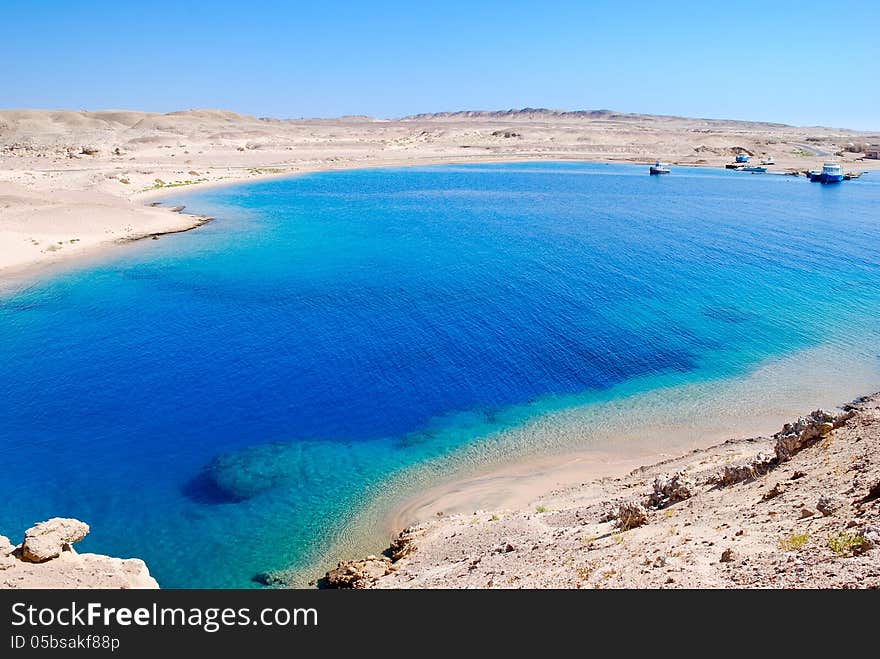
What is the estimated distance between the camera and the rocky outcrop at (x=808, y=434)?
1644 centimetres

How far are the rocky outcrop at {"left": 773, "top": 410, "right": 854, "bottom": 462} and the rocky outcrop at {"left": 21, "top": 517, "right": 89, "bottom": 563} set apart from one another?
679 inches

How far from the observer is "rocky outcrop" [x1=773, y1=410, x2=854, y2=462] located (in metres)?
16.4

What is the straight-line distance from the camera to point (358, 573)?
15.5 metres

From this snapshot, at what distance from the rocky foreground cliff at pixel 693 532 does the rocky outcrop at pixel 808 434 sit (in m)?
0.03

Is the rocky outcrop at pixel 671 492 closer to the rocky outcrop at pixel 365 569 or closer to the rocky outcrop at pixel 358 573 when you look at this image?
the rocky outcrop at pixel 365 569

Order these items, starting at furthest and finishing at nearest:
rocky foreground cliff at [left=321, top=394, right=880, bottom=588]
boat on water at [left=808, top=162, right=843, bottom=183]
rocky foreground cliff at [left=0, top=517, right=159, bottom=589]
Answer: boat on water at [left=808, top=162, right=843, bottom=183]
rocky foreground cliff at [left=0, top=517, right=159, bottom=589]
rocky foreground cliff at [left=321, top=394, right=880, bottom=588]

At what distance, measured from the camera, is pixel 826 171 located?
365ft

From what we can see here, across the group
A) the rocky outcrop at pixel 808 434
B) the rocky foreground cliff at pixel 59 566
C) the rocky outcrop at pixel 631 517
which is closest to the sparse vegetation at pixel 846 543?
the rocky outcrop at pixel 631 517

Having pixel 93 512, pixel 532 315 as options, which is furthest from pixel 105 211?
pixel 93 512

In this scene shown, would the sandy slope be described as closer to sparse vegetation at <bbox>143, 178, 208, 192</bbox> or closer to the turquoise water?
sparse vegetation at <bbox>143, 178, 208, 192</bbox>

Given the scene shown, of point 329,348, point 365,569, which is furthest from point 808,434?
point 329,348

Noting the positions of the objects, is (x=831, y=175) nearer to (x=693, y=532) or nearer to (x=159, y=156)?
(x=693, y=532)

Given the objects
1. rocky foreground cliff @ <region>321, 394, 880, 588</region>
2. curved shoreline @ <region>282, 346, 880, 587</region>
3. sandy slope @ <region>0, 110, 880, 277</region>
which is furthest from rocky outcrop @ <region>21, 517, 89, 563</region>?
sandy slope @ <region>0, 110, 880, 277</region>

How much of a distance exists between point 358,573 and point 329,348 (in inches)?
718
